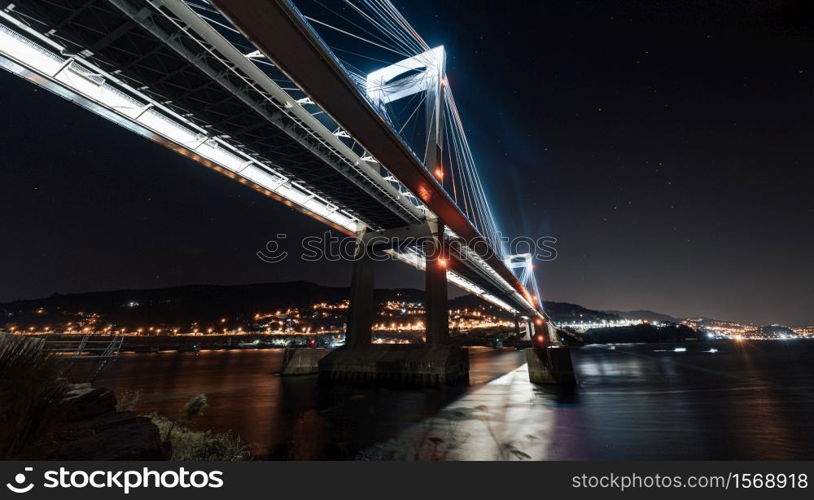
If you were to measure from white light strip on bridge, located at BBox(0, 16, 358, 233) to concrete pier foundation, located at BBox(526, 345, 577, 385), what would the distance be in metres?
19.7

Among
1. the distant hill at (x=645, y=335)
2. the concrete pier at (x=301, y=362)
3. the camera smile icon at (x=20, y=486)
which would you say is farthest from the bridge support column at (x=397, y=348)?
the distant hill at (x=645, y=335)

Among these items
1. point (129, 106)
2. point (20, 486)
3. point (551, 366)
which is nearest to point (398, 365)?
point (551, 366)

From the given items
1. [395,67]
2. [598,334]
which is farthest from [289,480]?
[598,334]

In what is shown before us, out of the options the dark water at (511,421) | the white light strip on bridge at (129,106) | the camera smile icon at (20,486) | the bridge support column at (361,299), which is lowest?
the dark water at (511,421)

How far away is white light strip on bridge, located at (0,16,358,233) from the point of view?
11.6m

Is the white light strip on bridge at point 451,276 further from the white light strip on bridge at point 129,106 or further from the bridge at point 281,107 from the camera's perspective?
the white light strip on bridge at point 129,106

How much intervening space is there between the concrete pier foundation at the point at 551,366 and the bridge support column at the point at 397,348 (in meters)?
5.33

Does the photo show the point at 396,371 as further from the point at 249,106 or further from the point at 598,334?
the point at 598,334

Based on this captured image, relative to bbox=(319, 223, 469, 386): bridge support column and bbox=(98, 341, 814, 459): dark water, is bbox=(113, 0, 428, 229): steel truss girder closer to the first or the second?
bbox=(319, 223, 469, 386): bridge support column

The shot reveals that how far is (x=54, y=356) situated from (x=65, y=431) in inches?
38.6

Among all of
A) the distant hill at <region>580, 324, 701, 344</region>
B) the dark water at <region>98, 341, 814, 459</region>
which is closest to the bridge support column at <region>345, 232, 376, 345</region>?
the dark water at <region>98, 341, 814, 459</region>

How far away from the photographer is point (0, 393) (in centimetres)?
356

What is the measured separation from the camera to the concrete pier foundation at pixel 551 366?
22.5 m

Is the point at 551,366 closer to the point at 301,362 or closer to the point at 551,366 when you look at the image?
the point at 551,366
